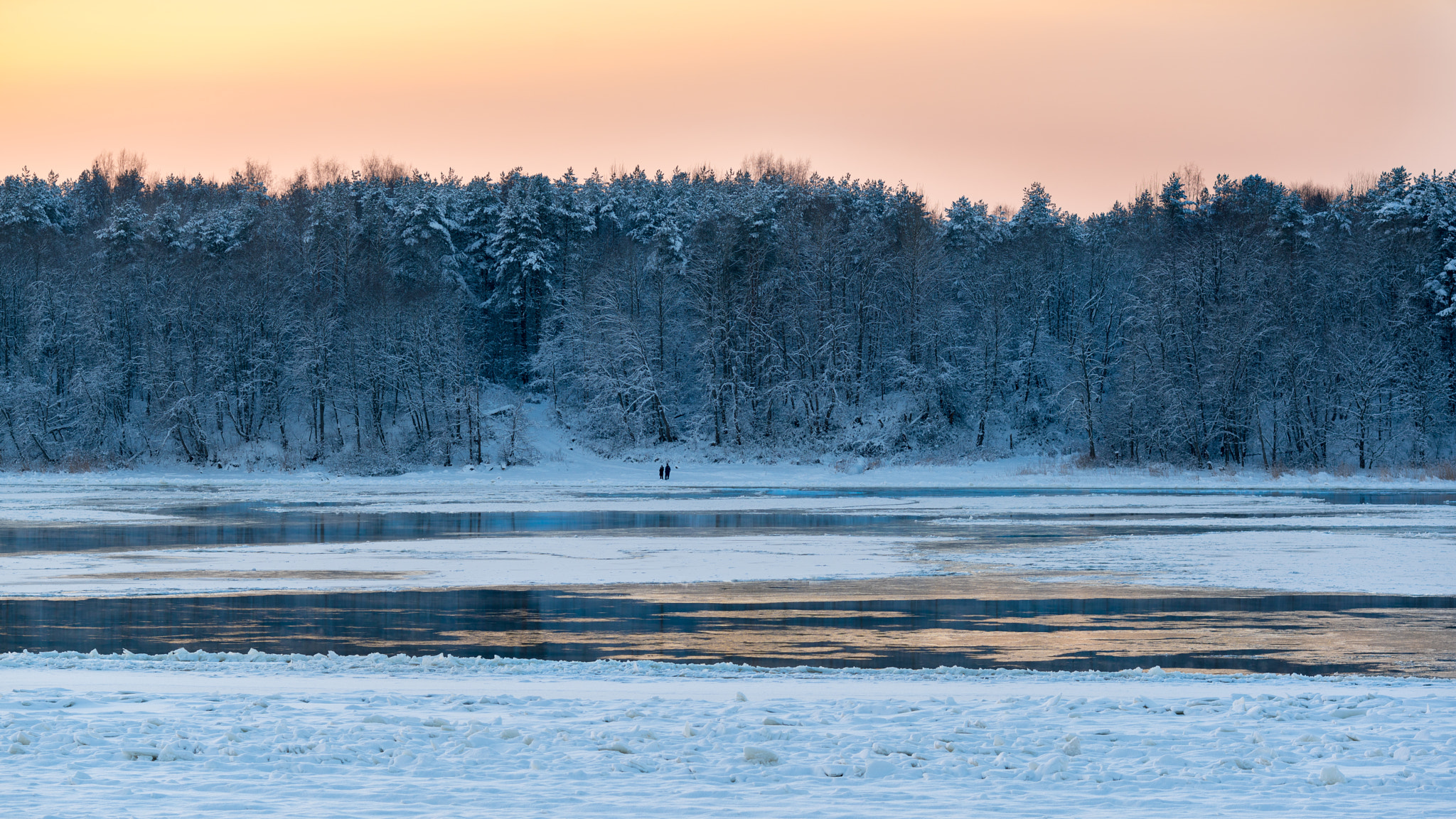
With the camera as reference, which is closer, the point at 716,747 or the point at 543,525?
the point at 716,747

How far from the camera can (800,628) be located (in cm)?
1664

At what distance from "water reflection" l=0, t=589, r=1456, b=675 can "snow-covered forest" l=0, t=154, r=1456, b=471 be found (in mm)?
45310

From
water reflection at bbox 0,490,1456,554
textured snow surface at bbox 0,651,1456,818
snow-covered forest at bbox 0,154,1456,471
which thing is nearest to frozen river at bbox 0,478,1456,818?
textured snow surface at bbox 0,651,1456,818

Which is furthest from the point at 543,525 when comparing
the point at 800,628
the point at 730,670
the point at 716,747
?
the point at 716,747

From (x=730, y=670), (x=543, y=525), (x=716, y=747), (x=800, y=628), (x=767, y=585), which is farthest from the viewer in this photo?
(x=543, y=525)

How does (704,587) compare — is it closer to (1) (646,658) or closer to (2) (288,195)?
(1) (646,658)

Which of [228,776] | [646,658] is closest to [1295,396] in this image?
[646,658]

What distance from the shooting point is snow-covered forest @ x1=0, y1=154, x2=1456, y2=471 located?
65.9 meters

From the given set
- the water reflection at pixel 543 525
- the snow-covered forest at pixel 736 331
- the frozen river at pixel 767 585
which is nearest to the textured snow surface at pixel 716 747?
the frozen river at pixel 767 585

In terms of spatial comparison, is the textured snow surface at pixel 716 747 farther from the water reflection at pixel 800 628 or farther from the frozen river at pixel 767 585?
the frozen river at pixel 767 585

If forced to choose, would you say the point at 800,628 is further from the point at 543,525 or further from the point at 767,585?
the point at 543,525

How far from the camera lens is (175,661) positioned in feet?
43.1

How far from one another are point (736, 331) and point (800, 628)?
58.5m

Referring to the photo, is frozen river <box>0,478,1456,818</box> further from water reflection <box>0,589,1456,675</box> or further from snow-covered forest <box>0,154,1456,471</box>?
snow-covered forest <box>0,154,1456,471</box>
